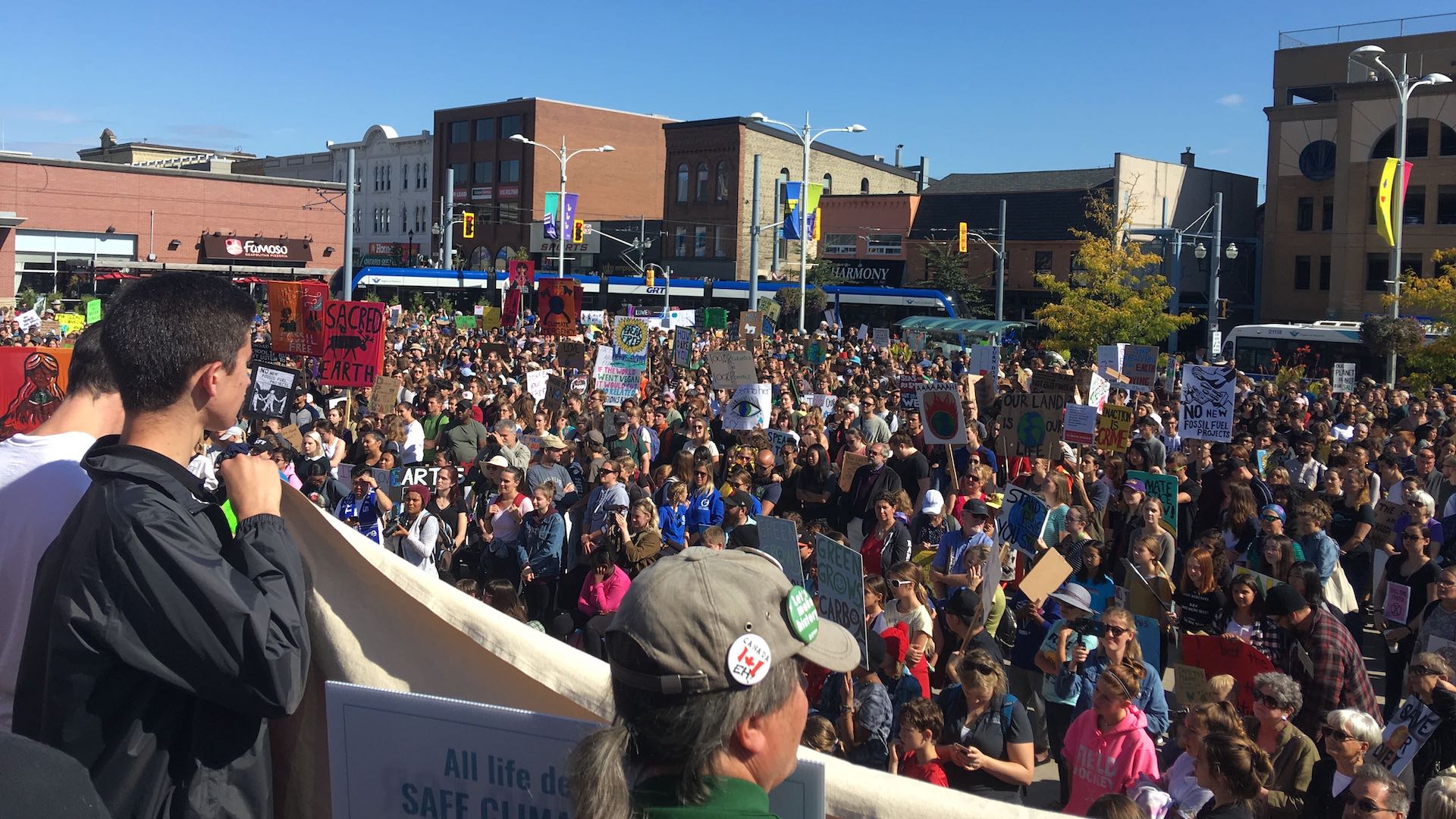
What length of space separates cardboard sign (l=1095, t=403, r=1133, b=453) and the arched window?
59818 mm

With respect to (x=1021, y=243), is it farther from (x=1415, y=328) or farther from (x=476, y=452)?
(x=476, y=452)

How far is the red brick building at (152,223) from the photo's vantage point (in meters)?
58.6

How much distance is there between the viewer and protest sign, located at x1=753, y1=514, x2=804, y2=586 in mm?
7881

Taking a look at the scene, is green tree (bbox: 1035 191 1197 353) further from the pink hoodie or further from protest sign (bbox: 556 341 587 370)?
the pink hoodie

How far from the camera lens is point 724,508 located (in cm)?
1081

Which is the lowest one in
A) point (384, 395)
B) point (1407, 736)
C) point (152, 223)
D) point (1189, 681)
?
point (1189, 681)

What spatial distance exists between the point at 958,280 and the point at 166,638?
57.8 m

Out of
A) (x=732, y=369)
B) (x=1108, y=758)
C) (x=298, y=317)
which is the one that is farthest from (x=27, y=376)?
(x=732, y=369)

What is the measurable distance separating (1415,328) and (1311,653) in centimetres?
2162

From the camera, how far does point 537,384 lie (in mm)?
18266

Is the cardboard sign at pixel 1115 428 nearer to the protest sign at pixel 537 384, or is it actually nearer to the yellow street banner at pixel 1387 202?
the protest sign at pixel 537 384

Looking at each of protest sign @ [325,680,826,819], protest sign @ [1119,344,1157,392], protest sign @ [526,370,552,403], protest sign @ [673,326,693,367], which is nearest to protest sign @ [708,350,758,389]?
protest sign @ [526,370,552,403]

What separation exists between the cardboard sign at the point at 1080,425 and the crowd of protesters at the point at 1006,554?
28.6 inches

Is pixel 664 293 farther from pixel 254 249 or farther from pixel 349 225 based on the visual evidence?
pixel 349 225
